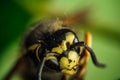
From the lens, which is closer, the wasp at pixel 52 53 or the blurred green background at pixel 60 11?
the wasp at pixel 52 53

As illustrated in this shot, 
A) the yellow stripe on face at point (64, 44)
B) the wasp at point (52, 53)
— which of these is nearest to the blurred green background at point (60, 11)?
the wasp at point (52, 53)

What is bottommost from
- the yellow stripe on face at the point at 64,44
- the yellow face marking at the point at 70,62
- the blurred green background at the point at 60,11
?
the yellow face marking at the point at 70,62

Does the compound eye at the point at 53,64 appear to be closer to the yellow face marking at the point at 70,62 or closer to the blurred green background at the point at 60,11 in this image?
the yellow face marking at the point at 70,62

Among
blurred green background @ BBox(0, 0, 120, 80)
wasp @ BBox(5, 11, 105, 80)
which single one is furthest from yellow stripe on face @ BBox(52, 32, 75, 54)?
blurred green background @ BBox(0, 0, 120, 80)

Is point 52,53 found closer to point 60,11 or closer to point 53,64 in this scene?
point 53,64

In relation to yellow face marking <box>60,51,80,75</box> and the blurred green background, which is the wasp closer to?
yellow face marking <box>60,51,80,75</box>

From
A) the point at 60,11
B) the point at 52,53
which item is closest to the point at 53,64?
the point at 52,53

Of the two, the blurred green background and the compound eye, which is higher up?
the blurred green background
